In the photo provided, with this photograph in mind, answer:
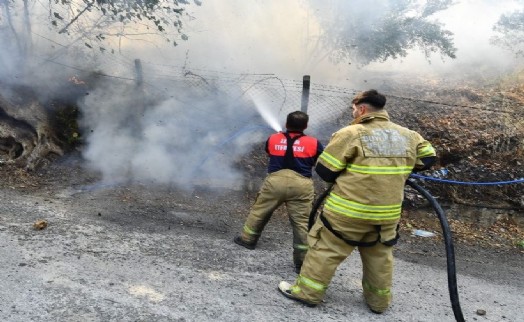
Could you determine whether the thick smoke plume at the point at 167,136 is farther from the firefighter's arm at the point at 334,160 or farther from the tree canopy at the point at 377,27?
the tree canopy at the point at 377,27

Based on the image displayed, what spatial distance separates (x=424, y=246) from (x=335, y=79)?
6052mm

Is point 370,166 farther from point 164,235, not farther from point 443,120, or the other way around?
point 443,120

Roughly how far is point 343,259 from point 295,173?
36.4 inches

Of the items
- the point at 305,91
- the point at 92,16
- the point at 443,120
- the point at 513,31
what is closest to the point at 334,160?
the point at 305,91

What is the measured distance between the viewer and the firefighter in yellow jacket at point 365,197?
2.85 metres

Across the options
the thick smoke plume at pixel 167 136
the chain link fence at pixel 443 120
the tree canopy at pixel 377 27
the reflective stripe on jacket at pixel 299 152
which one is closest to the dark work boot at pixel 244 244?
the reflective stripe on jacket at pixel 299 152

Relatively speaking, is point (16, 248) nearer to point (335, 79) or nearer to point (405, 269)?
point (405, 269)

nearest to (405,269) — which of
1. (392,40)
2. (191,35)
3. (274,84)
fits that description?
(274,84)

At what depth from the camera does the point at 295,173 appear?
12.2 feet

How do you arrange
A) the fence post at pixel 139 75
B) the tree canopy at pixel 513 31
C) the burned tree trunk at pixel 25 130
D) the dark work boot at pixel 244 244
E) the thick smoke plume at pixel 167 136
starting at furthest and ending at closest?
the tree canopy at pixel 513 31 < the fence post at pixel 139 75 < the thick smoke plume at pixel 167 136 < the burned tree trunk at pixel 25 130 < the dark work boot at pixel 244 244

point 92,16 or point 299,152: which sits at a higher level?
point 92,16

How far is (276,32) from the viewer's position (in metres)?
10.7

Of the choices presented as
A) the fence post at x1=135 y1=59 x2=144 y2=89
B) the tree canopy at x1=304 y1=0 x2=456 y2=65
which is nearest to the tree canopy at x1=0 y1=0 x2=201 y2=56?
the fence post at x1=135 y1=59 x2=144 y2=89

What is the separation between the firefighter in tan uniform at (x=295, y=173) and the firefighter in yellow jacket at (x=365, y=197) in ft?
1.87
